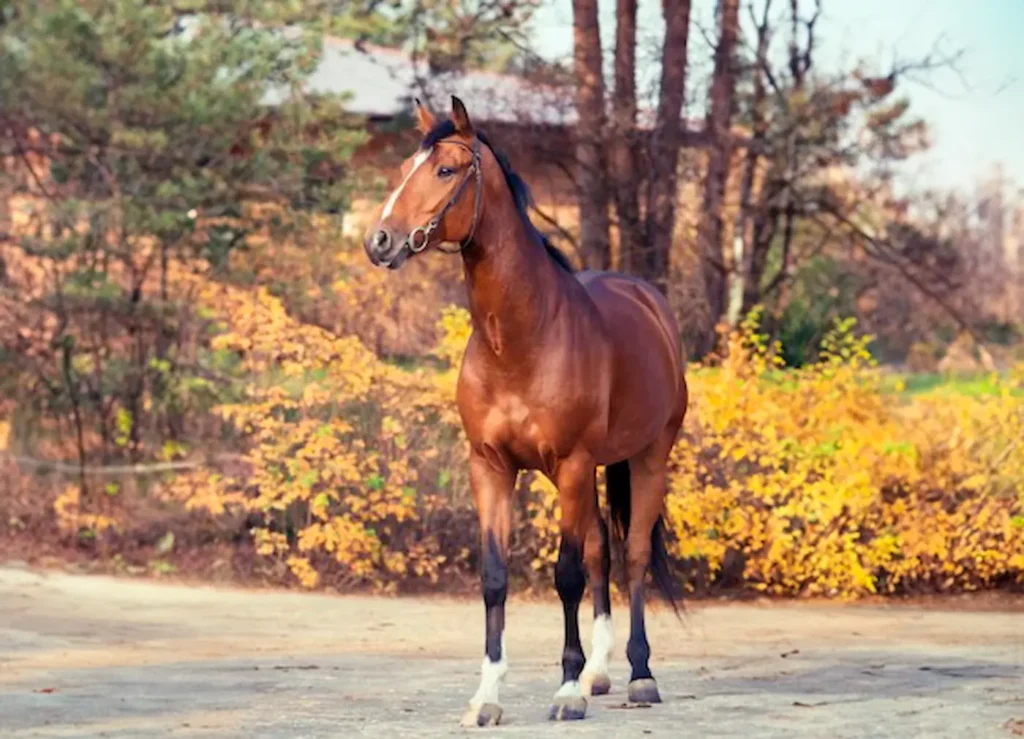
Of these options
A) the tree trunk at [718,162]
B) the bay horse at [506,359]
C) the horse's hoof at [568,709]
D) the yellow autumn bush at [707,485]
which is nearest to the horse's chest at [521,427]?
the bay horse at [506,359]

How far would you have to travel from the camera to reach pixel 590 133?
56.8 ft

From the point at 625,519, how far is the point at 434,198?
2.57m

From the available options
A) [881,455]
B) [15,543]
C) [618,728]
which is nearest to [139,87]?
[15,543]

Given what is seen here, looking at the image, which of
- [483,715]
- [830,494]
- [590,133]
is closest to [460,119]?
[483,715]

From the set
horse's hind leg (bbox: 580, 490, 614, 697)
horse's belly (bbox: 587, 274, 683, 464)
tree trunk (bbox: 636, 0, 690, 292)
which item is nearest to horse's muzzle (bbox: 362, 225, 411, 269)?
horse's belly (bbox: 587, 274, 683, 464)

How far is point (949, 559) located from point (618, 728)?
693 centimetres

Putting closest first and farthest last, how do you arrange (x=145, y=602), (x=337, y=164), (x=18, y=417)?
(x=145, y=602)
(x=18, y=417)
(x=337, y=164)

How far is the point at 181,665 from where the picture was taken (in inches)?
375

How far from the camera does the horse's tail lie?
30.5 feet

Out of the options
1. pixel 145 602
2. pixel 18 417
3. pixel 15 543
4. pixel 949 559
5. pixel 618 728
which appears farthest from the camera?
pixel 18 417

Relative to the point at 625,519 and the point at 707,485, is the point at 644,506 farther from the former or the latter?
the point at 707,485

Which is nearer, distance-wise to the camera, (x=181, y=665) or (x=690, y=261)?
(x=181, y=665)

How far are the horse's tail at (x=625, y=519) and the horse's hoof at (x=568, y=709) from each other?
1.75 meters

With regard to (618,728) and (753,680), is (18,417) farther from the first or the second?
(618,728)
